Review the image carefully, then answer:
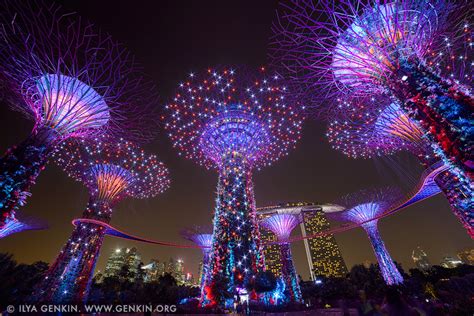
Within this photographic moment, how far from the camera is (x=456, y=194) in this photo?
8.91 m

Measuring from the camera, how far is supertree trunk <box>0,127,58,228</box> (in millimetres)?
5738

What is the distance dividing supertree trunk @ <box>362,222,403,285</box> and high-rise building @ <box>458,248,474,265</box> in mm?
142417

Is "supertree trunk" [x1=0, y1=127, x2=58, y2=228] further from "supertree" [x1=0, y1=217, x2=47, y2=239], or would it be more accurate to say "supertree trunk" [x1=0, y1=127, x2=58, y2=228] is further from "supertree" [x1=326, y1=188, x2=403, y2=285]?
"supertree" [x1=326, y1=188, x2=403, y2=285]

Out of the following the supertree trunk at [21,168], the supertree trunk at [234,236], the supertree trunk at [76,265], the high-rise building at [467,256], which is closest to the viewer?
the supertree trunk at [21,168]

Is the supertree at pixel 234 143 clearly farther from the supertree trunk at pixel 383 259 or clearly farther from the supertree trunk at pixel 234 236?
the supertree trunk at pixel 383 259

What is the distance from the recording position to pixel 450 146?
14.4 ft

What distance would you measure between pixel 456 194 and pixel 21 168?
14616 millimetres

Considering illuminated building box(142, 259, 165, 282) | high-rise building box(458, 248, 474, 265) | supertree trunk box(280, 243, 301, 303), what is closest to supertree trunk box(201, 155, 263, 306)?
supertree trunk box(280, 243, 301, 303)

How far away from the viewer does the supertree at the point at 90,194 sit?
11.1 metres

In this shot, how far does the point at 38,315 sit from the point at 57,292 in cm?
416

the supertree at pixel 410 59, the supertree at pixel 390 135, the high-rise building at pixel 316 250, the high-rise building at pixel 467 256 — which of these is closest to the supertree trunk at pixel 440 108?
the supertree at pixel 410 59

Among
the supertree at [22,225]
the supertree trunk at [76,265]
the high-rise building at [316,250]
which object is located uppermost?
the high-rise building at [316,250]

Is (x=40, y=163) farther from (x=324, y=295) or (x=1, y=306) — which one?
(x=324, y=295)

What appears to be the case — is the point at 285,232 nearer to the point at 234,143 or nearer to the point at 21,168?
the point at 234,143
